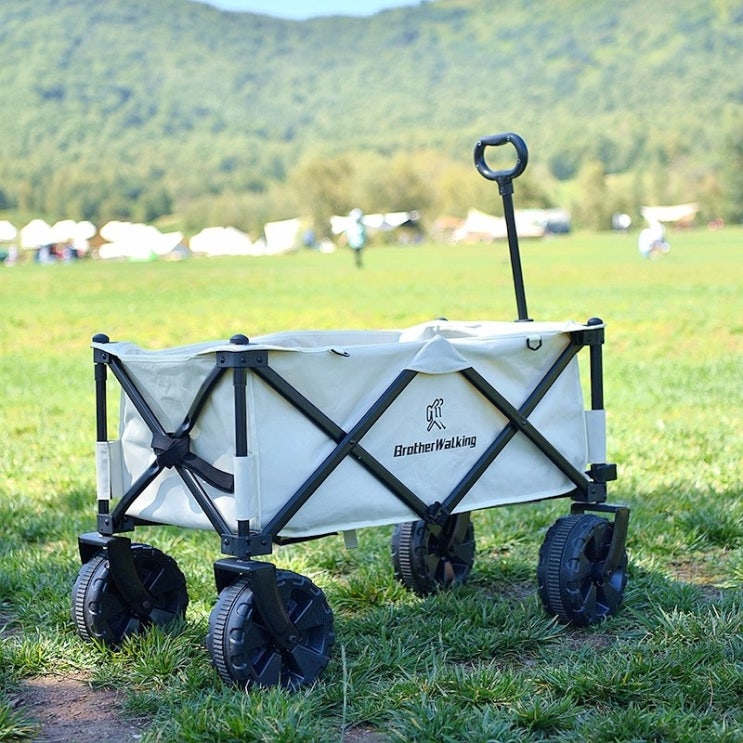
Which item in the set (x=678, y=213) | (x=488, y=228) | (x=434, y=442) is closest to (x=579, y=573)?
(x=434, y=442)

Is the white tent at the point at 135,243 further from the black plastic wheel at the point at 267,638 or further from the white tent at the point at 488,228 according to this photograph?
the black plastic wheel at the point at 267,638

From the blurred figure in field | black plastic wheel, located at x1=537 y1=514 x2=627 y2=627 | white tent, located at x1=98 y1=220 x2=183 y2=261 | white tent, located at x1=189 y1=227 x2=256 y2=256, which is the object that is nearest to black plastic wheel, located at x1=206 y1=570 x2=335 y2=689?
black plastic wheel, located at x1=537 y1=514 x2=627 y2=627

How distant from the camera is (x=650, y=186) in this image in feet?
522

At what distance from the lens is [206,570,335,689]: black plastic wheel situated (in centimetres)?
351

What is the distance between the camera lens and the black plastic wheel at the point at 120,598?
13.2 feet

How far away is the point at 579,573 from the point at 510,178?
158 centimetres

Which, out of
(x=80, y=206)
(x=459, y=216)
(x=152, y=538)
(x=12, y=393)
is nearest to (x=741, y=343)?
(x=12, y=393)

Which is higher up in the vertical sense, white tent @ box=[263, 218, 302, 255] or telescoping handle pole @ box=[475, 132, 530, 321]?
white tent @ box=[263, 218, 302, 255]

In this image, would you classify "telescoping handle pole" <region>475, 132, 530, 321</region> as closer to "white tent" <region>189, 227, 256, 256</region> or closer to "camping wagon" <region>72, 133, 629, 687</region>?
"camping wagon" <region>72, 133, 629, 687</region>

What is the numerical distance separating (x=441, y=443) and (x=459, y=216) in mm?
143609

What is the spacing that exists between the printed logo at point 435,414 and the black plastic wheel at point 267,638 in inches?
27.2

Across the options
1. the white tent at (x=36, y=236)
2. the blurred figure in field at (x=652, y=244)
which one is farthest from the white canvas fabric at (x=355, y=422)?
the white tent at (x=36, y=236)

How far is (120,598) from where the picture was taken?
13.4 ft

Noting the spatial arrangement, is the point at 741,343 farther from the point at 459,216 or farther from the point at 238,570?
the point at 459,216
